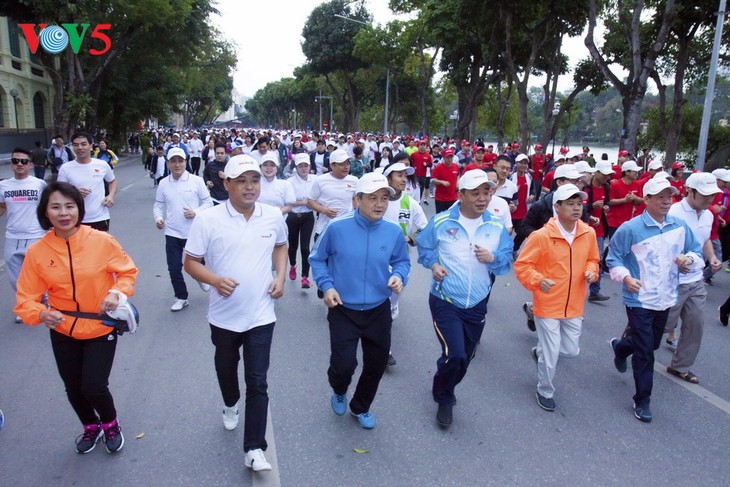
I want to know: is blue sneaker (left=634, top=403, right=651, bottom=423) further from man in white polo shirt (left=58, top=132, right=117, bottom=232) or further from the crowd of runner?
man in white polo shirt (left=58, top=132, right=117, bottom=232)

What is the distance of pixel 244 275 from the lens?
3211 mm

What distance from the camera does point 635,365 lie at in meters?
4.06

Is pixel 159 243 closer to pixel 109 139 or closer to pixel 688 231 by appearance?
pixel 688 231

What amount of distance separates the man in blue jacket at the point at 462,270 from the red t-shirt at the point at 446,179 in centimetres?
→ 618

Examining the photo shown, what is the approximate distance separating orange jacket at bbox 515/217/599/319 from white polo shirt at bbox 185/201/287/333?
192cm

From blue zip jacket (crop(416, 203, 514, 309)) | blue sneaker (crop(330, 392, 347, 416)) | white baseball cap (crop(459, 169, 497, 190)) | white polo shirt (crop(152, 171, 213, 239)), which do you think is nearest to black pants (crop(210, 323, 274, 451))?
blue sneaker (crop(330, 392, 347, 416))

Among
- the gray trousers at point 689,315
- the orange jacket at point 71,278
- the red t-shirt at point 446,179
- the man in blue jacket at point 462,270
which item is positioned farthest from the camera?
the red t-shirt at point 446,179

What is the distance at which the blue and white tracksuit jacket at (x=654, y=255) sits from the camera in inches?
159

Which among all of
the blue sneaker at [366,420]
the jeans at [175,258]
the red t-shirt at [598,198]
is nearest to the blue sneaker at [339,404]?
the blue sneaker at [366,420]

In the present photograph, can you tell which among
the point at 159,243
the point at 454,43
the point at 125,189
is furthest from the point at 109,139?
the point at 159,243

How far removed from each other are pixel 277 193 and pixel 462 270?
11.4 ft

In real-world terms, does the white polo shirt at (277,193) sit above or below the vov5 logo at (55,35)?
below

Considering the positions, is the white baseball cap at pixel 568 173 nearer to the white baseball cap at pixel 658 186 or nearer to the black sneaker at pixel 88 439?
the white baseball cap at pixel 658 186

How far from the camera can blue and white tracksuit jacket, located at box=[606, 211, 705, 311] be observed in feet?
13.2
